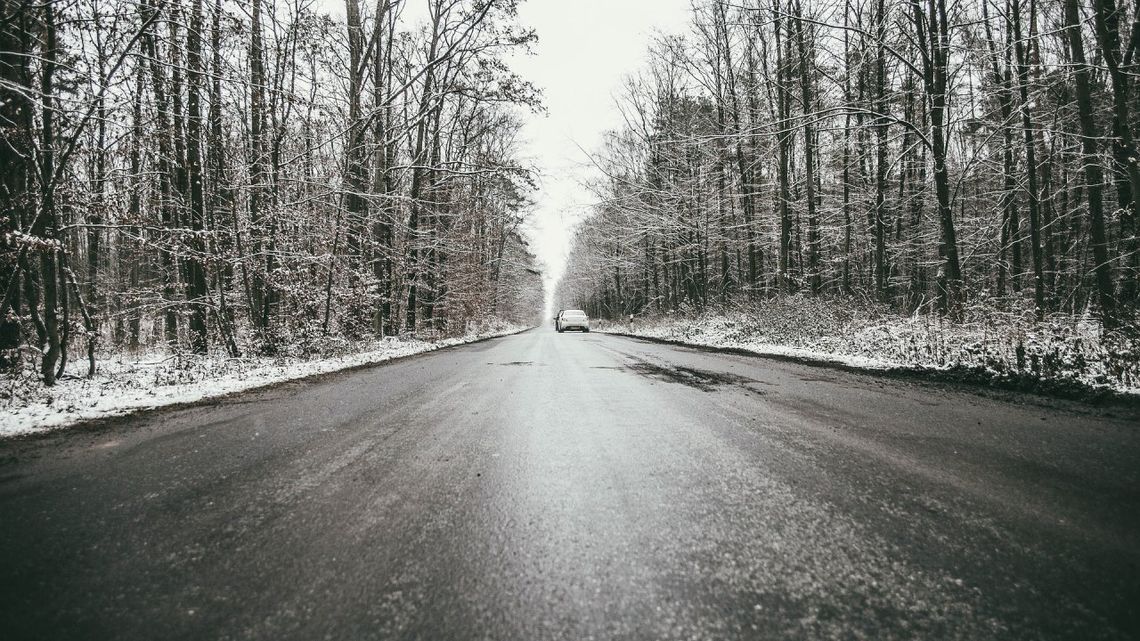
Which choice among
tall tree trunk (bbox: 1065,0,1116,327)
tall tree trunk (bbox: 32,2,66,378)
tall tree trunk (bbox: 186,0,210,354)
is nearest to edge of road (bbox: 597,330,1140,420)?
tall tree trunk (bbox: 1065,0,1116,327)

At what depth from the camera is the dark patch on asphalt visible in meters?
5.65

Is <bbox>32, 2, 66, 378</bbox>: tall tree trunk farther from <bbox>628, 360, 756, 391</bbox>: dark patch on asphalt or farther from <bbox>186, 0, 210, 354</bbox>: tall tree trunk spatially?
<bbox>628, 360, 756, 391</bbox>: dark patch on asphalt

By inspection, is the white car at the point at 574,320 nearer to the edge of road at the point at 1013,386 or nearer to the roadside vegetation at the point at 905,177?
the roadside vegetation at the point at 905,177

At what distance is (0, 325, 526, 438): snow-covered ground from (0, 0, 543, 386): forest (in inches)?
21.3

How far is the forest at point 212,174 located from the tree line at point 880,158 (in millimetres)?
7745

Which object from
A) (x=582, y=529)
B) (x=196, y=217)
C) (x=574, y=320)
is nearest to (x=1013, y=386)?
(x=582, y=529)

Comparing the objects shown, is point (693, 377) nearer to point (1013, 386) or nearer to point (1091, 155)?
point (1013, 386)

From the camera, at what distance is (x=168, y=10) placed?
5770mm

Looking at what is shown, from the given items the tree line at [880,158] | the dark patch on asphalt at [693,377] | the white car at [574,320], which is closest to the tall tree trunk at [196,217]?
the dark patch on asphalt at [693,377]

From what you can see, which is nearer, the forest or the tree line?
the forest

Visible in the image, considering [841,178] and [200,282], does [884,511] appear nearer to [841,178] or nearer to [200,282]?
A: [200,282]

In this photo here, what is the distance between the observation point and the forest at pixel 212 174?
588 cm

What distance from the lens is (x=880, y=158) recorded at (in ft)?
49.8

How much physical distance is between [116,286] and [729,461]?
1539 centimetres
